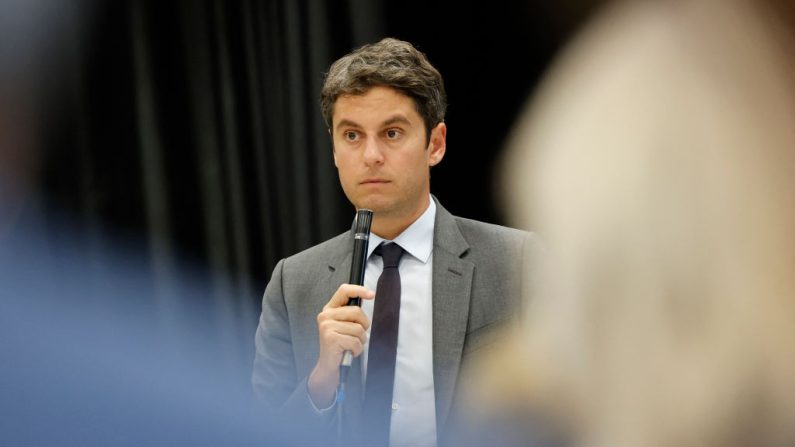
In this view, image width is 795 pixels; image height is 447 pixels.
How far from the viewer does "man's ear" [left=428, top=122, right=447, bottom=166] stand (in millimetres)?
1523

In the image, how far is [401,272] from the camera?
149 centimetres

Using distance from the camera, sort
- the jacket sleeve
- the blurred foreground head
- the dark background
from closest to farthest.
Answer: the blurred foreground head
the jacket sleeve
the dark background

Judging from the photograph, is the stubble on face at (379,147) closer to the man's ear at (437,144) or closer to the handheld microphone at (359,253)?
the man's ear at (437,144)

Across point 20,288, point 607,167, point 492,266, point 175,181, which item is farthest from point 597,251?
point 20,288

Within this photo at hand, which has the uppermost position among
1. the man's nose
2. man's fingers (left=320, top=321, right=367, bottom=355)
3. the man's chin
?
the man's nose

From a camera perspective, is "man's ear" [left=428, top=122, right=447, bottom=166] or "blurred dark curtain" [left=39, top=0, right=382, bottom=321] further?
"blurred dark curtain" [left=39, top=0, right=382, bottom=321]

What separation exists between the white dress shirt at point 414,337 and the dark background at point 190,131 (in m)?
0.25

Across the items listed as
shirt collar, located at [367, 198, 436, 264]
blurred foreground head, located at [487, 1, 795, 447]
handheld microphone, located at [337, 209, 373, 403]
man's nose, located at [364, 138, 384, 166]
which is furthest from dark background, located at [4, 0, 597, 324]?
blurred foreground head, located at [487, 1, 795, 447]

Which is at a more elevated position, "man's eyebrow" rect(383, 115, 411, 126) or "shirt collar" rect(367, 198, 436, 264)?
"man's eyebrow" rect(383, 115, 411, 126)

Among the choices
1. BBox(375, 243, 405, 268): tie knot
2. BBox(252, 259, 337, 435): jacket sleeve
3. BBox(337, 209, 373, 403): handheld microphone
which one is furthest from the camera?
BBox(375, 243, 405, 268): tie knot

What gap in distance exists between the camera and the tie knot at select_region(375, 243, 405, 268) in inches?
58.2

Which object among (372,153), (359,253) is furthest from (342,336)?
(372,153)

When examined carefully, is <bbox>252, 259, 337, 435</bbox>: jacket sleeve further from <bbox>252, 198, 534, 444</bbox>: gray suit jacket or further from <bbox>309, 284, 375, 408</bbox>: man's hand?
<bbox>309, 284, 375, 408</bbox>: man's hand

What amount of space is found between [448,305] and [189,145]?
74 cm
